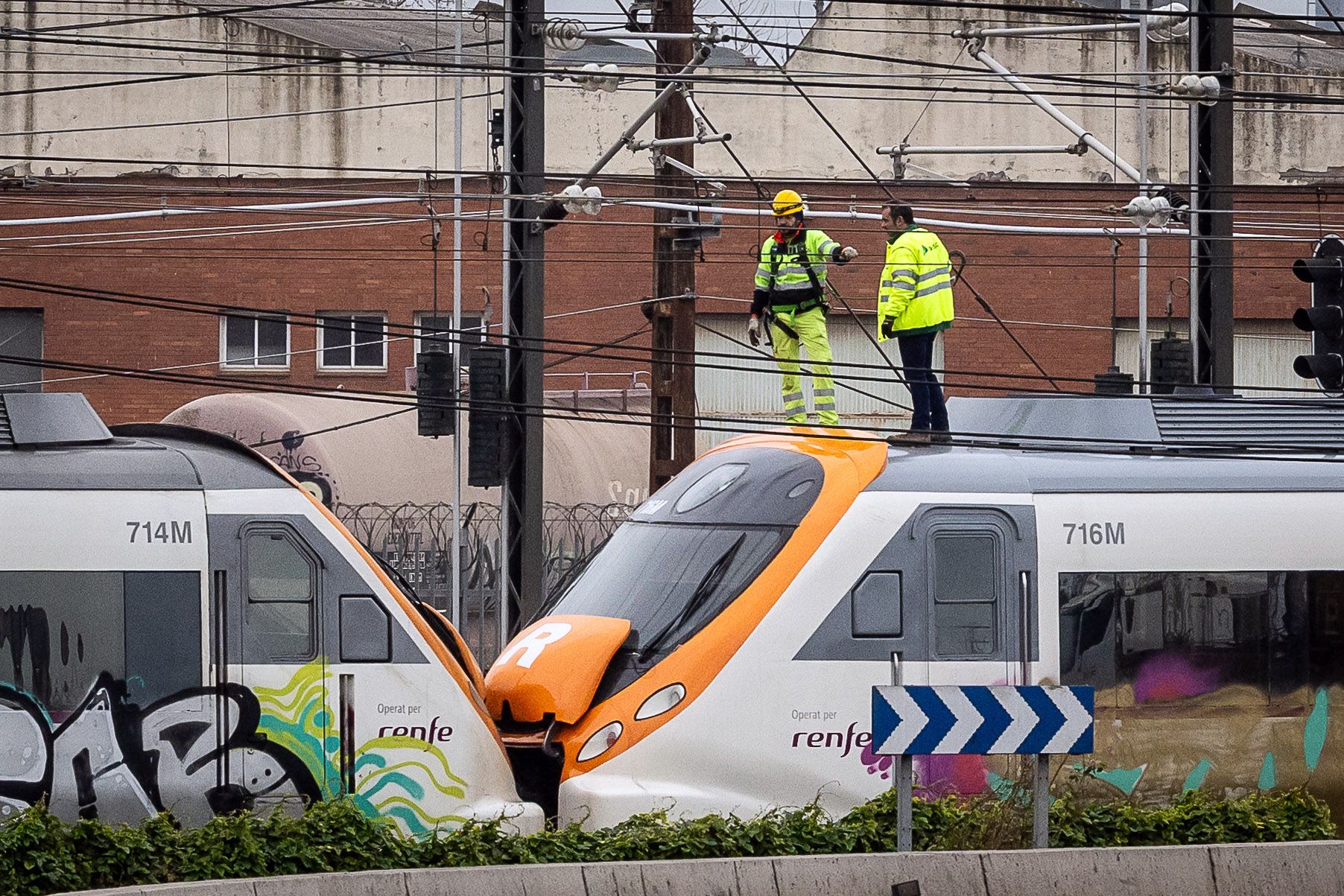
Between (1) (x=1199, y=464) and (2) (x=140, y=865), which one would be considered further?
(1) (x=1199, y=464)

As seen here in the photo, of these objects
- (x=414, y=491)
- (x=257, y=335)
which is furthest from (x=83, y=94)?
(x=414, y=491)

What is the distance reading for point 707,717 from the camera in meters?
10.9

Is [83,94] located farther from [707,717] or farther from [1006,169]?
[707,717]

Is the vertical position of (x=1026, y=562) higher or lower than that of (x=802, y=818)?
higher

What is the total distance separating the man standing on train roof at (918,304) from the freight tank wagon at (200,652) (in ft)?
15.3

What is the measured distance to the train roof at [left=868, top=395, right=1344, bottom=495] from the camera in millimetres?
11594

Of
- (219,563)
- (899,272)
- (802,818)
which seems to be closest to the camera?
(802,818)

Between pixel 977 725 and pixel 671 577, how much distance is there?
11.2 feet

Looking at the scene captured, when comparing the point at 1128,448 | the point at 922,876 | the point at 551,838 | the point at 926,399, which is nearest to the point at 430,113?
the point at 926,399

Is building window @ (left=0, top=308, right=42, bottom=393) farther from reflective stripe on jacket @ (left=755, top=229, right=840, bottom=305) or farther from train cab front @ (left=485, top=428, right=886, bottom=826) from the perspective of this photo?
train cab front @ (left=485, top=428, right=886, bottom=826)

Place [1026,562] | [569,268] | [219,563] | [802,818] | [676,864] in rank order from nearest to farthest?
[676,864] < [802,818] < [219,563] < [1026,562] < [569,268]

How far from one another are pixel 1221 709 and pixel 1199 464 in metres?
1.63

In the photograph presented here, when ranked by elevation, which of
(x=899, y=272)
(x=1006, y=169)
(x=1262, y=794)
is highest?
(x=1006, y=169)

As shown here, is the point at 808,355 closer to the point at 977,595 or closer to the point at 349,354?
the point at 977,595
